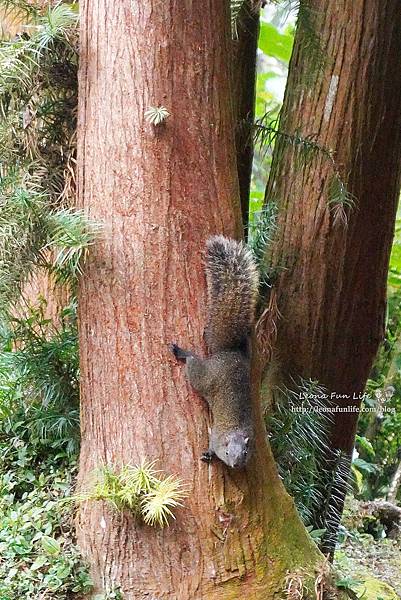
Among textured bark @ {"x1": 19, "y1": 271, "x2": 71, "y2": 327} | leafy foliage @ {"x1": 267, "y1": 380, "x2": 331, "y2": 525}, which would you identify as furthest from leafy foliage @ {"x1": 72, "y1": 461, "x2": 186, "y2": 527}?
textured bark @ {"x1": 19, "y1": 271, "x2": 71, "y2": 327}

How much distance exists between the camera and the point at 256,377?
93.4 inches

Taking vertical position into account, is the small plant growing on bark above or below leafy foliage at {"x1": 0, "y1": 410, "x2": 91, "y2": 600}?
above

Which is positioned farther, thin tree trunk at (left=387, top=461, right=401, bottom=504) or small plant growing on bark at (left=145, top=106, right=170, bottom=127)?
thin tree trunk at (left=387, top=461, right=401, bottom=504)

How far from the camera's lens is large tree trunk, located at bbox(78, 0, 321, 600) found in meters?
2.14

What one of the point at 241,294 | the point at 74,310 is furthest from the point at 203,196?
the point at 74,310

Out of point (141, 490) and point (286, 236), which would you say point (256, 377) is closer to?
point (141, 490)

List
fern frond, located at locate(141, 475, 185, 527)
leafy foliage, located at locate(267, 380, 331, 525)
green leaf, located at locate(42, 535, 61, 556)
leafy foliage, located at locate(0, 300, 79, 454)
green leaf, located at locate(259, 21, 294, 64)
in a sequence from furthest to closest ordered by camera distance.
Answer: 1. green leaf, located at locate(259, 21, 294, 64)
2. leafy foliage, located at locate(267, 380, 331, 525)
3. leafy foliage, located at locate(0, 300, 79, 454)
4. green leaf, located at locate(42, 535, 61, 556)
5. fern frond, located at locate(141, 475, 185, 527)

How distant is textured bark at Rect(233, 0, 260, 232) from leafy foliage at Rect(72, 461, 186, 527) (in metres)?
1.42

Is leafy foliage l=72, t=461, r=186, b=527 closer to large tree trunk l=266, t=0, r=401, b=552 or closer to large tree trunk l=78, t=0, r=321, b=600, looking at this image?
large tree trunk l=78, t=0, r=321, b=600

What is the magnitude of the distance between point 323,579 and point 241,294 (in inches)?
37.7

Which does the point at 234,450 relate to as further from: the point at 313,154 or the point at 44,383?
the point at 313,154

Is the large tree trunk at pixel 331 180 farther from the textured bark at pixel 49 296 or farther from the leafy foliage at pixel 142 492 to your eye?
the leafy foliage at pixel 142 492

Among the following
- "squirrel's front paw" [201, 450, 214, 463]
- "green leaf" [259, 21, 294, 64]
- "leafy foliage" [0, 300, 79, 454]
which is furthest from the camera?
"green leaf" [259, 21, 294, 64]

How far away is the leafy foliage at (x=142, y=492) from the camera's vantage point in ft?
6.73
